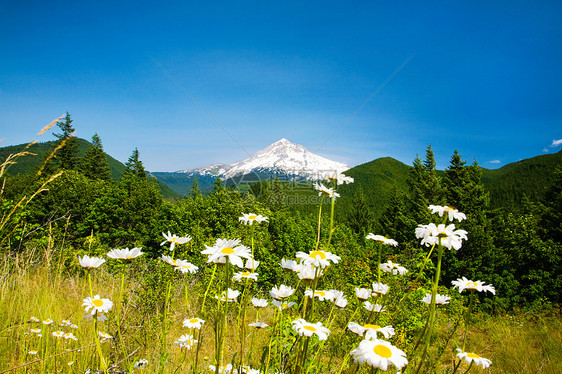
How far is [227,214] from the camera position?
12.7 m

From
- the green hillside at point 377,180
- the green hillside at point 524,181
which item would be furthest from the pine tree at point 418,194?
the green hillside at point 377,180

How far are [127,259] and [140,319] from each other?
2.38 meters

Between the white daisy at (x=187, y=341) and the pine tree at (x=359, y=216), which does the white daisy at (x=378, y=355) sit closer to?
the white daisy at (x=187, y=341)

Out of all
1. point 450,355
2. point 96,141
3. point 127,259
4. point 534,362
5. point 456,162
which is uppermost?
point 96,141

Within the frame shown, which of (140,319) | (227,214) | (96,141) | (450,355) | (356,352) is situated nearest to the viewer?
(356,352)

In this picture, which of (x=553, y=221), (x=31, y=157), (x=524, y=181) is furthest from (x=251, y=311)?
(x=524, y=181)

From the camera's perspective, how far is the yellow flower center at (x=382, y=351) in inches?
37.2

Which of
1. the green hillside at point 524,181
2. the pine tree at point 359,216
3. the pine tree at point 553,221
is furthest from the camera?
the green hillside at point 524,181

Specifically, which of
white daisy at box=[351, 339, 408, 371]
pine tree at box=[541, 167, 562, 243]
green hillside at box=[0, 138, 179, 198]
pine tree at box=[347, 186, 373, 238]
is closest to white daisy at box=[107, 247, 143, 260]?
green hillside at box=[0, 138, 179, 198]

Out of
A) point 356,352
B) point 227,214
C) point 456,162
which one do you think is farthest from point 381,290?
point 456,162

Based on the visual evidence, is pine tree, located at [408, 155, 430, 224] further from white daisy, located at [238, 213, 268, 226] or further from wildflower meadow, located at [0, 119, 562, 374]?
white daisy, located at [238, 213, 268, 226]

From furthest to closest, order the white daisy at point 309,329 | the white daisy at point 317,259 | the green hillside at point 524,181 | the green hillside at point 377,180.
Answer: the green hillside at point 377,180, the green hillside at point 524,181, the white daisy at point 317,259, the white daisy at point 309,329

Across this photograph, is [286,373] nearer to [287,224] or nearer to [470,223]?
[287,224]

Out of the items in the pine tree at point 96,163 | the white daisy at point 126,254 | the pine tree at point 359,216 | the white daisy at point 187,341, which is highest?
the pine tree at point 96,163
